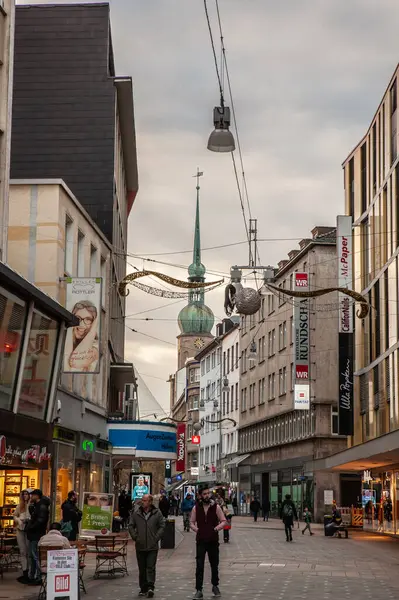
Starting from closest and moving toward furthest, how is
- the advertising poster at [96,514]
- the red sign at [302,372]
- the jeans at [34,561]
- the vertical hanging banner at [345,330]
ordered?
the jeans at [34,561]
the advertising poster at [96,514]
the vertical hanging banner at [345,330]
the red sign at [302,372]

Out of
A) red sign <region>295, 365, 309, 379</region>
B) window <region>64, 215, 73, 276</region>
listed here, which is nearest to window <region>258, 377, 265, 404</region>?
red sign <region>295, 365, 309, 379</region>

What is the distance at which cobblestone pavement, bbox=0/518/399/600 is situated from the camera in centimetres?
1758

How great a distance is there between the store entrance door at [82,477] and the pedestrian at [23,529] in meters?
15.3

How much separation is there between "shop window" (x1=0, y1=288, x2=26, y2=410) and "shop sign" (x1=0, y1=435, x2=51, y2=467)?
3.12ft

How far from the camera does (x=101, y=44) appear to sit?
4422 centimetres

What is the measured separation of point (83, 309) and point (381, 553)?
11.1 m

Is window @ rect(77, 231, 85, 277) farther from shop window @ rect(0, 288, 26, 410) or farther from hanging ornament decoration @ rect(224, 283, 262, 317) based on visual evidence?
shop window @ rect(0, 288, 26, 410)

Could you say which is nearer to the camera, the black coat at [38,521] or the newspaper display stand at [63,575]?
the newspaper display stand at [63,575]

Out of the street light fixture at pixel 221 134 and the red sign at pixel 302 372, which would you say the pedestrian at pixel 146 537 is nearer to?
the street light fixture at pixel 221 134

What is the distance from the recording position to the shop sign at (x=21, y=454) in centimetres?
2134

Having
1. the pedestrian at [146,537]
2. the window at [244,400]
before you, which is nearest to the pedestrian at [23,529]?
the pedestrian at [146,537]

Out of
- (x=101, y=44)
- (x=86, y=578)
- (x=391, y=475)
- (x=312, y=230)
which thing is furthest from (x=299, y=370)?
(x=86, y=578)

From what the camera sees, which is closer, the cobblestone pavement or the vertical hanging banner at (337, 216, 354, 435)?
the cobblestone pavement

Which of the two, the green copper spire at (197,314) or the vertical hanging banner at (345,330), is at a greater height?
the green copper spire at (197,314)
